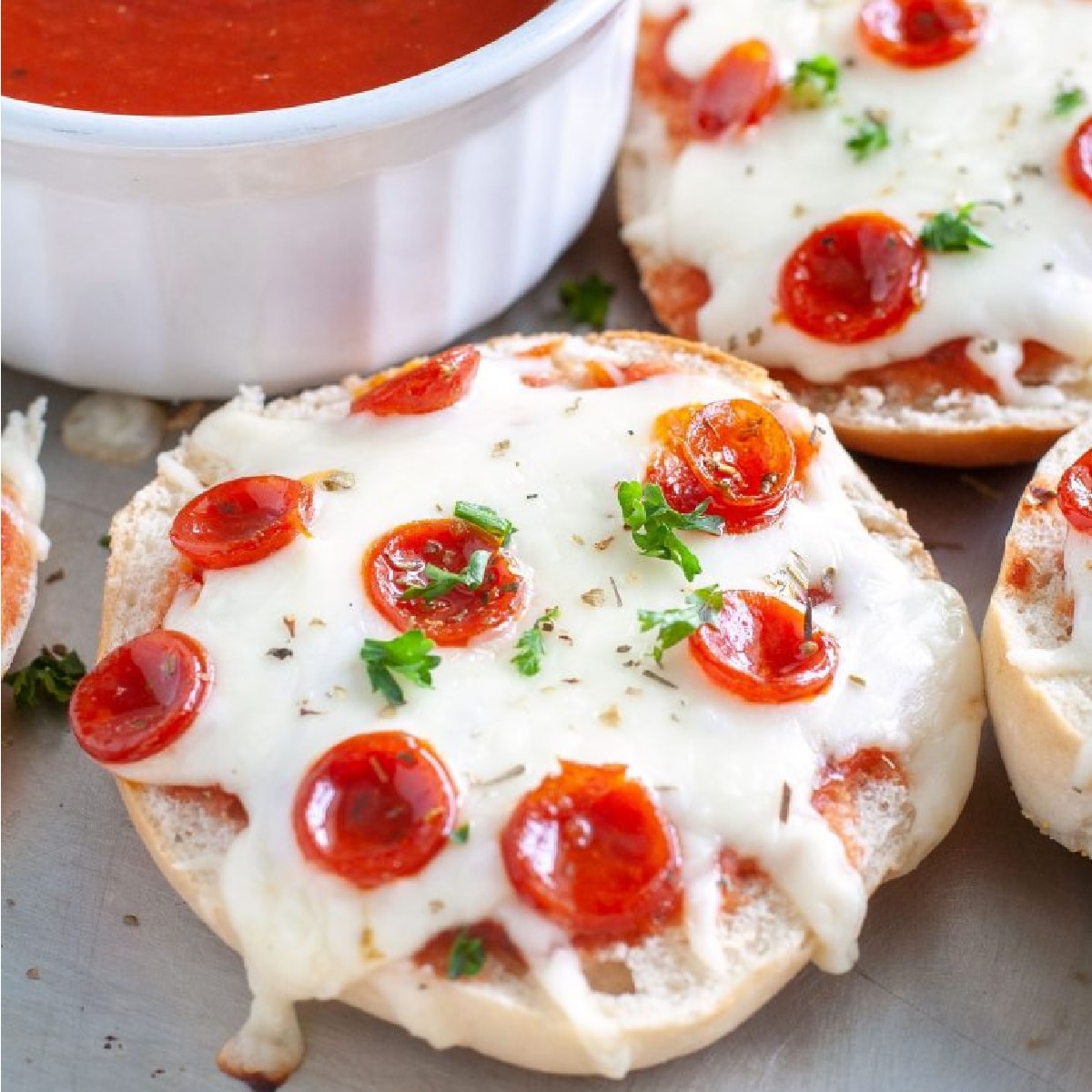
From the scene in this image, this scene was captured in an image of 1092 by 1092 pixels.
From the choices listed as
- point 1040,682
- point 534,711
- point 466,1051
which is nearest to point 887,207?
point 1040,682

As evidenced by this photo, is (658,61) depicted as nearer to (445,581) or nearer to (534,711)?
(445,581)

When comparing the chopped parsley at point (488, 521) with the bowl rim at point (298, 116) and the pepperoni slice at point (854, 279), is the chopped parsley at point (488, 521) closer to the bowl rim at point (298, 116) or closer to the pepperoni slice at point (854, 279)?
the bowl rim at point (298, 116)

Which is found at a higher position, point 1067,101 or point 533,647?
point 1067,101

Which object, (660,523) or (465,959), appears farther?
(660,523)

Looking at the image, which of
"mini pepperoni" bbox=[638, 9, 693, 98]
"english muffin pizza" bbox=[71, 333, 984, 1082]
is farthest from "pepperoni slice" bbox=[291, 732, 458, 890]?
"mini pepperoni" bbox=[638, 9, 693, 98]

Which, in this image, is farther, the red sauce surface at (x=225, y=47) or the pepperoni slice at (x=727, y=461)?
the red sauce surface at (x=225, y=47)

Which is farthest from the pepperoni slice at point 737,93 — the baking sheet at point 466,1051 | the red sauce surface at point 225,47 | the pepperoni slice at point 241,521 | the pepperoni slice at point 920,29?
the baking sheet at point 466,1051

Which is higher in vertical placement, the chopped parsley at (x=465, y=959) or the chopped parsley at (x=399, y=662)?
the chopped parsley at (x=399, y=662)

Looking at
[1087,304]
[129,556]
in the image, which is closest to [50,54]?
[129,556]
